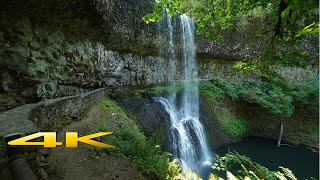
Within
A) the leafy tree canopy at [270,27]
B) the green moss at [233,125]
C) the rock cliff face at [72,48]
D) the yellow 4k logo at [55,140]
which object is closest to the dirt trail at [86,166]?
the yellow 4k logo at [55,140]

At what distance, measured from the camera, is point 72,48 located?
789 cm

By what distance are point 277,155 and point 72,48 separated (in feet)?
37.7

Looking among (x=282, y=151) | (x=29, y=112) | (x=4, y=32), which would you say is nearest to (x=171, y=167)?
(x=29, y=112)

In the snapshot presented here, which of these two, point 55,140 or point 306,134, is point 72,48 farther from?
point 306,134

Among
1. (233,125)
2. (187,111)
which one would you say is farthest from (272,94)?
(187,111)

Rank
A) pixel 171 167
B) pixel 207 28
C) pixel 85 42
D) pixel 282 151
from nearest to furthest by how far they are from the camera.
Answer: pixel 171 167 → pixel 207 28 → pixel 85 42 → pixel 282 151

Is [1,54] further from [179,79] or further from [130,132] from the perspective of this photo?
[179,79]

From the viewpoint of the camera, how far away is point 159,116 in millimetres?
8891

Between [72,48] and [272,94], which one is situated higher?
[72,48]

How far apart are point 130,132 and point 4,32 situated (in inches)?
168

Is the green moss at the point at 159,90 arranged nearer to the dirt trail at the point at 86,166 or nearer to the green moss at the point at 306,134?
the dirt trail at the point at 86,166

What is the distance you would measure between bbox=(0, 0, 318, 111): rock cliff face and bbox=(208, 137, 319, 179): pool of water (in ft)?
20.6

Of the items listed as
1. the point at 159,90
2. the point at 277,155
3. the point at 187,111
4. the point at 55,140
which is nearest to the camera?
the point at 55,140

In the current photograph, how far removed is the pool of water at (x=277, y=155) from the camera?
33.7ft
